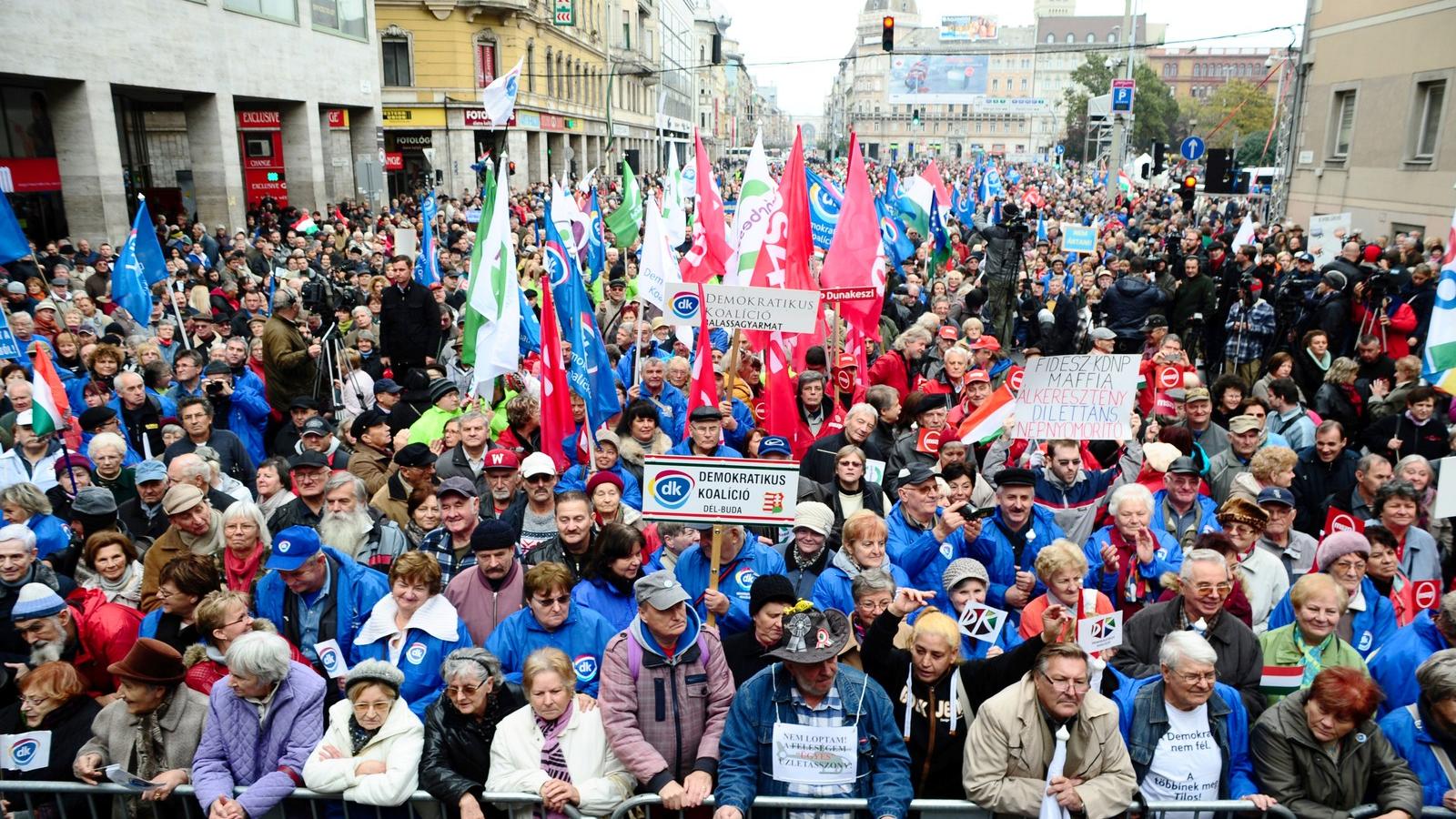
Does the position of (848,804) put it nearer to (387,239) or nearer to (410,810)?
(410,810)

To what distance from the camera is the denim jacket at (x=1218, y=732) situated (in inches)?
151

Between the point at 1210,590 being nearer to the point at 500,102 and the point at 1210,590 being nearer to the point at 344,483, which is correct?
the point at 344,483

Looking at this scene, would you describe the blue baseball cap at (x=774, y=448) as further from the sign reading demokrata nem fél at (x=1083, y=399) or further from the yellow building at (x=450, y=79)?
the yellow building at (x=450, y=79)

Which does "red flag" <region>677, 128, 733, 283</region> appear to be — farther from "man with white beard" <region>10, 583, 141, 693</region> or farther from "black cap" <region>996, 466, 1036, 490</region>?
"man with white beard" <region>10, 583, 141, 693</region>

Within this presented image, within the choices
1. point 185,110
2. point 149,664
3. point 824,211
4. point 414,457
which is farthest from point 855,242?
point 185,110

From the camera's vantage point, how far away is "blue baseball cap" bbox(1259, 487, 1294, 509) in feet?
17.6

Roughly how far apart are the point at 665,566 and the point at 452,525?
46.3 inches

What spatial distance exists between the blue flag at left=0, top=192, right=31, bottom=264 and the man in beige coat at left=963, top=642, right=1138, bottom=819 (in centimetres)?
895

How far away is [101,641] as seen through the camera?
457 centimetres

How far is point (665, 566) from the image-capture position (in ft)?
17.5

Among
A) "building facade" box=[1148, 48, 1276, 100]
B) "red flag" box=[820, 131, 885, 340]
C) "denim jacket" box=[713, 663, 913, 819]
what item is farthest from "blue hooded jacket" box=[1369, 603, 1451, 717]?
"building facade" box=[1148, 48, 1276, 100]

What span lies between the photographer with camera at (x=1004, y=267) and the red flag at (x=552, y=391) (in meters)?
8.30

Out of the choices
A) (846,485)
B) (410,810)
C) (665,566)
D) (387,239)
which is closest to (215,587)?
(410,810)

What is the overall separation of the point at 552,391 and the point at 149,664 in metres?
3.62
